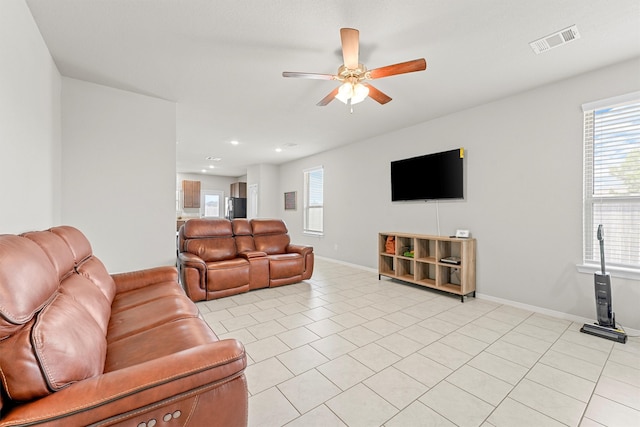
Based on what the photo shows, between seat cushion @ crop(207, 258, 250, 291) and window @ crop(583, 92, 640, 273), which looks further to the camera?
seat cushion @ crop(207, 258, 250, 291)

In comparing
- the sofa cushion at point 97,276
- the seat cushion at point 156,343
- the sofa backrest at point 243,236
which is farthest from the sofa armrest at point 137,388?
the sofa backrest at point 243,236

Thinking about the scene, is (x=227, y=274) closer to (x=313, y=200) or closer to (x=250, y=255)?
(x=250, y=255)

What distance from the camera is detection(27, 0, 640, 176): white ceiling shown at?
1.94 metres

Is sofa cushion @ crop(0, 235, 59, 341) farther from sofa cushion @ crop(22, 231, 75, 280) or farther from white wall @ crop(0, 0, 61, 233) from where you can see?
white wall @ crop(0, 0, 61, 233)

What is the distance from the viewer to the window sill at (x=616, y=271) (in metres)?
2.56

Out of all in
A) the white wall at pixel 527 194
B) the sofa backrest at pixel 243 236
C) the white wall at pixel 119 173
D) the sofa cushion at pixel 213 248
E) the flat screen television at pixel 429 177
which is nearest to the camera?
the white wall at pixel 527 194

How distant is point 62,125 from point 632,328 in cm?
607

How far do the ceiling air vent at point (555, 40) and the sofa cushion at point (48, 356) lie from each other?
11.5 ft

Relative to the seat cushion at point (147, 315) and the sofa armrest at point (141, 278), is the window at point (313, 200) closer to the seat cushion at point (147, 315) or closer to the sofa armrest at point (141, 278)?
the sofa armrest at point (141, 278)

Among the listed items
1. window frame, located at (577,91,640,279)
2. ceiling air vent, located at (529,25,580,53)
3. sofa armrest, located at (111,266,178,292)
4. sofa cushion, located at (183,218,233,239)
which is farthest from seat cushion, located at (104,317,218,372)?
window frame, located at (577,91,640,279)

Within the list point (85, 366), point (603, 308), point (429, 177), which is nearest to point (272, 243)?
point (429, 177)

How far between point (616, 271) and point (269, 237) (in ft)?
14.1

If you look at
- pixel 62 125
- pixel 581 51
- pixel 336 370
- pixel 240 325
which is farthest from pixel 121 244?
pixel 581 51

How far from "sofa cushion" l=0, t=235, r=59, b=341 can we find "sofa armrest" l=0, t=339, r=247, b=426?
0.26 metres
